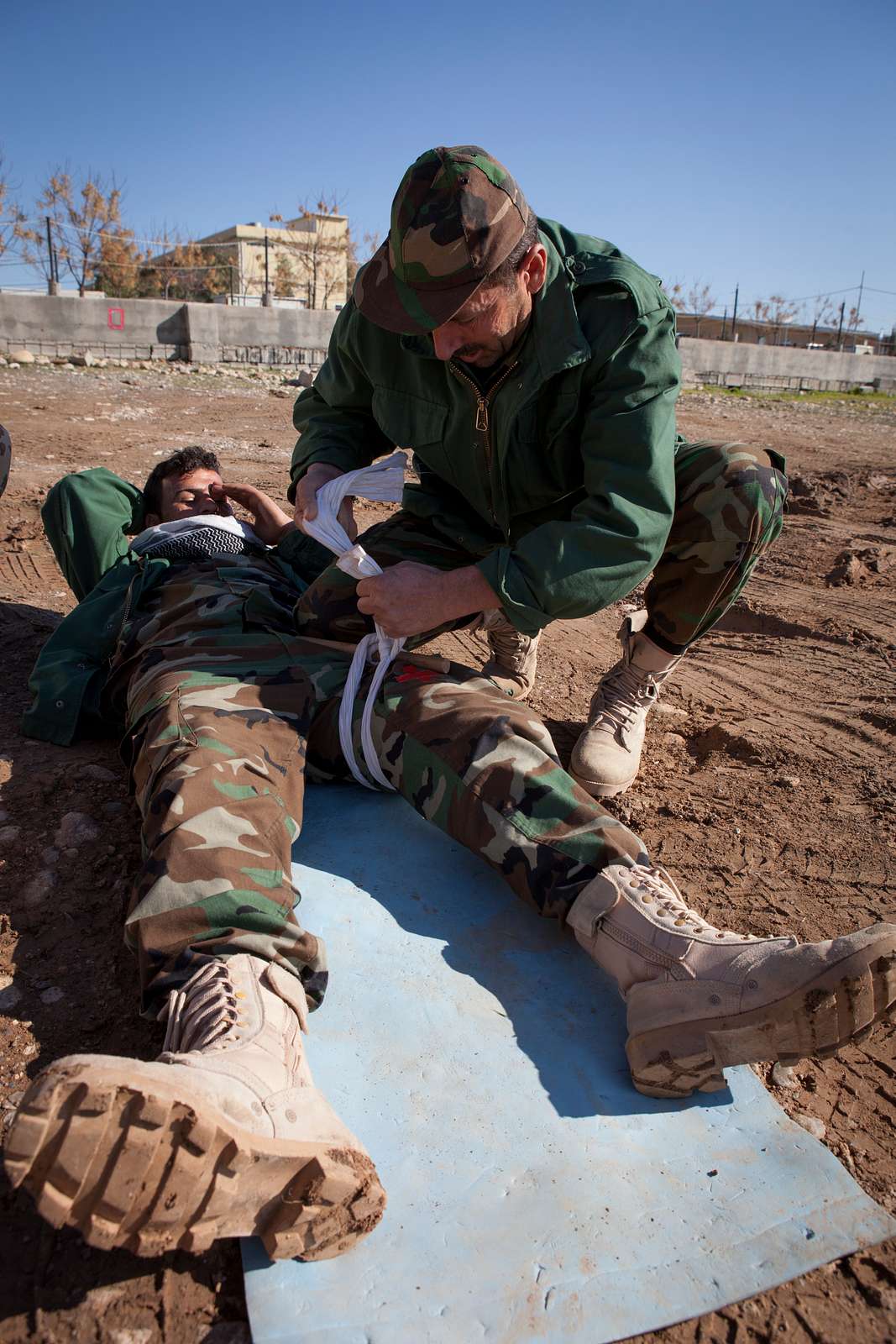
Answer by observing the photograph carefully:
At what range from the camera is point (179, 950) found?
56.1 inches

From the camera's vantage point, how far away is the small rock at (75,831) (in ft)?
6.57

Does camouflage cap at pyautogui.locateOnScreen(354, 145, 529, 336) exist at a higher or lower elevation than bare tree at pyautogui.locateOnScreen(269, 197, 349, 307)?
lower

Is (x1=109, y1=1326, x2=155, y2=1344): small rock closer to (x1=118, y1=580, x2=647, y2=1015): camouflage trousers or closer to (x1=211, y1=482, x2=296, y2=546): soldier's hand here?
(x1=118, y1=580, x2=647, y2=1015): camouflage trousers

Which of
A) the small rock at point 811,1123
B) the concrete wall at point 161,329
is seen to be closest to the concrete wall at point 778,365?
the concrete wall at point 161,329

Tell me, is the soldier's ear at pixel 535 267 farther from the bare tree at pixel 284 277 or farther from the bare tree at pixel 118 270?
the bare tree at pixel 284 277

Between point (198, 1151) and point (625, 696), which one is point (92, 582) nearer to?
point (625, 696)

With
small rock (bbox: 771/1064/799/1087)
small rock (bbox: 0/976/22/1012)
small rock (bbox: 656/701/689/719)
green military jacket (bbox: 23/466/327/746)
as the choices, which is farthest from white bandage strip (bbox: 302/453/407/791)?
small rock (bbox: 656/701/689/719)

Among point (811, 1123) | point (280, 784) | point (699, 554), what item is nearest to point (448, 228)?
point (699, 554)

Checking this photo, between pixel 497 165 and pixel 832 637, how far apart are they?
7.96 feet

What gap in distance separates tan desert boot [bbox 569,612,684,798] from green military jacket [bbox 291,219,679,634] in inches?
17.5

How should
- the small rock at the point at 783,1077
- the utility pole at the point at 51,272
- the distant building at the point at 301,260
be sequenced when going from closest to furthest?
the small rock at the point at 783,1077 < the utility pole at the point at 51,272 < the distant building at the point at 301,260

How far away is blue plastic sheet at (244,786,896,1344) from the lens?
115 centimetres

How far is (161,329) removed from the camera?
12672 millimetres

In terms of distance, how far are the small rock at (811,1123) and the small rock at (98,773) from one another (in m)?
1.64
